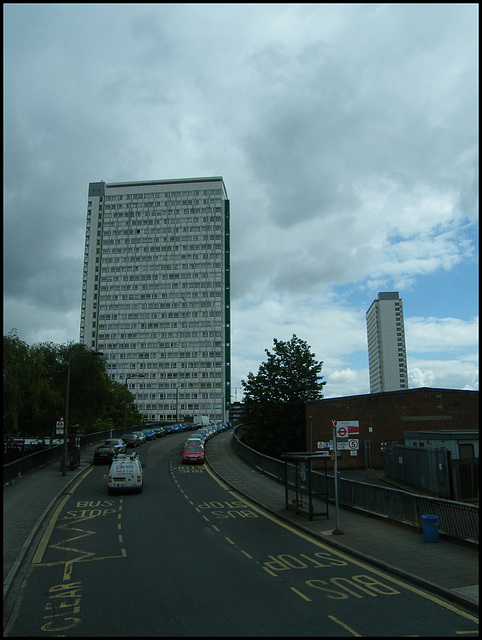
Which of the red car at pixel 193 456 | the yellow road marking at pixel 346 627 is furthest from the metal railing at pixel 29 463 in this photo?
the yellow road marking at pixel 346 627

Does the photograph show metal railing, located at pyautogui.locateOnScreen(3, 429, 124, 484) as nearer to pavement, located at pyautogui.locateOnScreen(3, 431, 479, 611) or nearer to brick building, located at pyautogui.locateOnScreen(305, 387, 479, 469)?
pavement, located at pyautogui.locateOnScreen(3, 431, 479, 611)

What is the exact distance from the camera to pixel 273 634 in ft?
25.7

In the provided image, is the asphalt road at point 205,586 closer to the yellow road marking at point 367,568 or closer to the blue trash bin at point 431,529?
the yellow road marking at point 367,568

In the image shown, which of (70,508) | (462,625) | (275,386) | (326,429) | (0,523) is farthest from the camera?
(275,386)

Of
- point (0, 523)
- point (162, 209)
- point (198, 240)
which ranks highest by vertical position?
point (162, 209)

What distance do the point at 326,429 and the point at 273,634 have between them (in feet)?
111

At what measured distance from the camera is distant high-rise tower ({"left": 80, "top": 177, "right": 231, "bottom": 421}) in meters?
134

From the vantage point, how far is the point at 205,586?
34.3 feet

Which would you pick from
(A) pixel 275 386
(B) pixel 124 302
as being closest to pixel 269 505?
(A) pixel 275 386

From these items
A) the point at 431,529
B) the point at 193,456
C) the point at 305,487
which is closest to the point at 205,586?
the point at 431,529

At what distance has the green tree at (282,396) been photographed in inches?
1708

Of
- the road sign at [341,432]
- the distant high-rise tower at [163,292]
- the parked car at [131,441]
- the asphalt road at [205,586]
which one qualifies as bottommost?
the parked car at [131,441]

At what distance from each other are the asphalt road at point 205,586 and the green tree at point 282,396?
81.0 ft

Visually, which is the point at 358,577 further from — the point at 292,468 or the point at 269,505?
the point at 292,468
